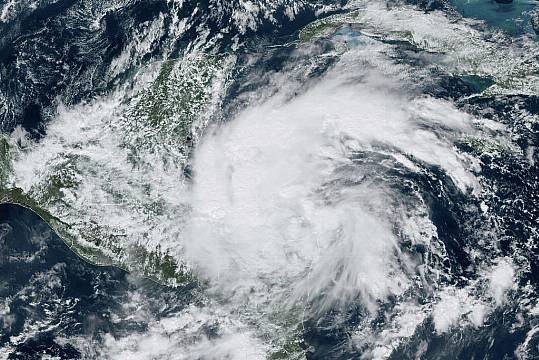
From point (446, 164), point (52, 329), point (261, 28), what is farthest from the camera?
point (261, 28)

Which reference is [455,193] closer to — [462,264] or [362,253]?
[462,264]

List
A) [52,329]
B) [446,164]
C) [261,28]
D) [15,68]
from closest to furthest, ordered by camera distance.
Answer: [52,329]
[446,164]
[15,68]
[261,28]

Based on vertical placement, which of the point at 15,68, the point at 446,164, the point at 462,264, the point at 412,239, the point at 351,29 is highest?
the point at 15,68

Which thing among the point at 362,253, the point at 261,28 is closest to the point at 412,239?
the point at 362,253

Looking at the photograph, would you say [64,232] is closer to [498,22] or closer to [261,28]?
[261,28]

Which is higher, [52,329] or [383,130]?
[383,130]

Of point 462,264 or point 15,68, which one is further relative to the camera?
point 15,68

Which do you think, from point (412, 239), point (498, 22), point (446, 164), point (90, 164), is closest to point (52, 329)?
point (90, 164)
